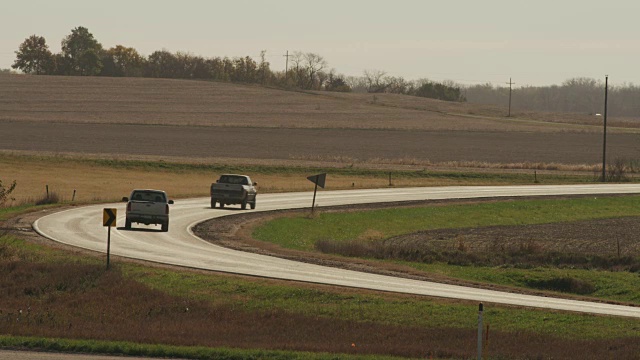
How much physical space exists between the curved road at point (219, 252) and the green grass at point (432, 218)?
3.91 m

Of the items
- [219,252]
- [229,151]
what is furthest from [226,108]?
[219,252]

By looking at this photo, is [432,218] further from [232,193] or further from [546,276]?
[546,276]

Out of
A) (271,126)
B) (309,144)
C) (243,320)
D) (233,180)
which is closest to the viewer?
(243,320)

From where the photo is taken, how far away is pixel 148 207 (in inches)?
1833

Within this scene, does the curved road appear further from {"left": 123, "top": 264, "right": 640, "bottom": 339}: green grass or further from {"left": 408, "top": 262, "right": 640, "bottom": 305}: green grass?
{"left": 408, "top": 262, "right": 640, "bottom": 305}: green grass

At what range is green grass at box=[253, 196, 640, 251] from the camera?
52250 mm

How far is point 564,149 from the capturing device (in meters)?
122

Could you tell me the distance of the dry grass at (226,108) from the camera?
448 ft

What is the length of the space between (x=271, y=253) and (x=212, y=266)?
5.17 meters

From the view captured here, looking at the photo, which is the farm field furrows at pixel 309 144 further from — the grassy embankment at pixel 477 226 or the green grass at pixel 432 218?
the grassy embankment at pixel 477 226

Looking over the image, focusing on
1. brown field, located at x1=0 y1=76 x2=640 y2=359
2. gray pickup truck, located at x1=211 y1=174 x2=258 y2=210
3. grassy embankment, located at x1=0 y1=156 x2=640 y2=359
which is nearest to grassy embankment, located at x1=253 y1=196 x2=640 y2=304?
gray pickup truck, located at x1=211 y1=174 x2=258 y2=210

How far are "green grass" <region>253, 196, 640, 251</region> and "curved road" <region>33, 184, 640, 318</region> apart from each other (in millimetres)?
3914

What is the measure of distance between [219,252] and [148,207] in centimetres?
631

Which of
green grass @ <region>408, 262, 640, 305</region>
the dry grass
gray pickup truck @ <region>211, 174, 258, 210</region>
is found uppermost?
the dry grass
